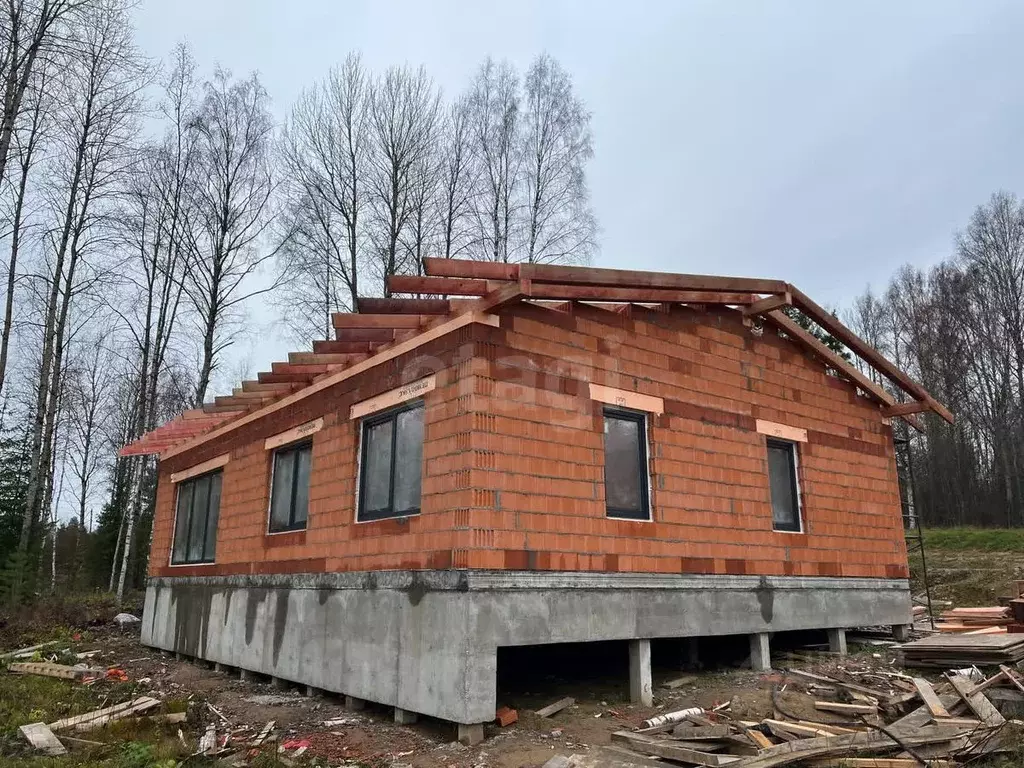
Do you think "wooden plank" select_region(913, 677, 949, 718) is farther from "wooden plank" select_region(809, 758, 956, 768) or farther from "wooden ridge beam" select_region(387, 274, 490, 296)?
"wooden ridge beam" select_region(387, 274, 490, 296)

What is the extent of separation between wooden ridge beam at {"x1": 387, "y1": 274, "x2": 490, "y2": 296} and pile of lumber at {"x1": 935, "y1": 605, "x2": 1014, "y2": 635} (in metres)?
8.73

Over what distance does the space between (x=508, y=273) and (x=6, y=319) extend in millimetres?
15938

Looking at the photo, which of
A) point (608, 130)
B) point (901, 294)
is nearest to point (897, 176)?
point (901, 294)

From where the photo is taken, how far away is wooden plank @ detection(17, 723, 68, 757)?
6.57 meters

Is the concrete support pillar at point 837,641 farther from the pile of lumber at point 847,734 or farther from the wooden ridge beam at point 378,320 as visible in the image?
the wooden ridge beam at point 378,320

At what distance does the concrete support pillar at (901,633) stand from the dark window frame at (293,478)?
9209 millimetres

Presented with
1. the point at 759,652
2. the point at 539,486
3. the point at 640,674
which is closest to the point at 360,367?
the point at 539,486

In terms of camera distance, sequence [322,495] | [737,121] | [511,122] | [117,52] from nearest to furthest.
→ [322,495] → [117,52] → [737,121] → [511,122]

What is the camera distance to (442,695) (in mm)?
6699

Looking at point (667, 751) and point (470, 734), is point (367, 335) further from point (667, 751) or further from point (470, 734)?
point (667, 751)

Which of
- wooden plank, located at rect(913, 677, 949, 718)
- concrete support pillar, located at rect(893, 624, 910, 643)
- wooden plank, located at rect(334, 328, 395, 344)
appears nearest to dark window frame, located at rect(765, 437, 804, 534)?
wooden plank, located at rect(913, 677, 949, 718)

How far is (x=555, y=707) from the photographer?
7.46 metres

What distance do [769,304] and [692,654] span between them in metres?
4.76

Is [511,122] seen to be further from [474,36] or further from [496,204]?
[474,36]
